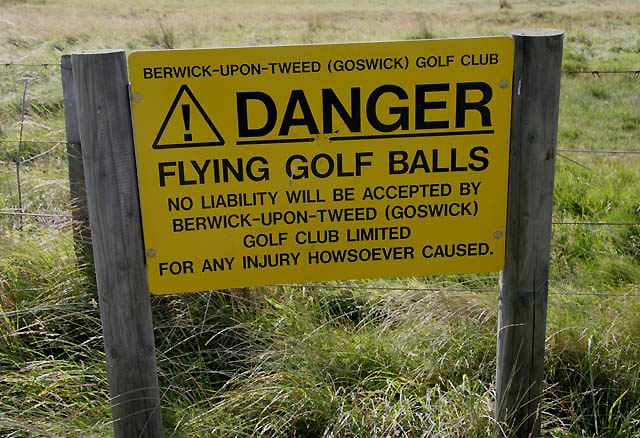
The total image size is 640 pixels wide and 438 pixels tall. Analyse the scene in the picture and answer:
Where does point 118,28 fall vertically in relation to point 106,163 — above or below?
above

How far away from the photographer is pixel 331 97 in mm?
2154

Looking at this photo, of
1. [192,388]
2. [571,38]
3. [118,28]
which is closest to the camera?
[192,388]

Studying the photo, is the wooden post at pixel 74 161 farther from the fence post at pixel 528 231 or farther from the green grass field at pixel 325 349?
the fence post at pixel 528 231

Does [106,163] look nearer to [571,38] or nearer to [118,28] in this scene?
[571,38]

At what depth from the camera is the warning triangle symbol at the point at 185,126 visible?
210 centimetres

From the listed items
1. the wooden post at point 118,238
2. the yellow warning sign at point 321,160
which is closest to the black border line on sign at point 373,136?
the yellow warning sign at point 321,160

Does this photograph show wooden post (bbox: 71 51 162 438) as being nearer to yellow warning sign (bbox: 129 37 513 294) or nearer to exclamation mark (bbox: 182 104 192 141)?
yellow warning sign (bbox: 129 37 513 294)

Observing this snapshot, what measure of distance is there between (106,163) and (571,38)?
12.8 metres

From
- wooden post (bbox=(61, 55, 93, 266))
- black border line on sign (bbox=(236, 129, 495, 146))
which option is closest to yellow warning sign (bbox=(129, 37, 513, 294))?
black border line on sign (bbox=(236, 129, 495, 146))

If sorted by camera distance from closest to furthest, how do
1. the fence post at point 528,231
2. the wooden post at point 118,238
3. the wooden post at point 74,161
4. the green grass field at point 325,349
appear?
1. the wooden post at point 118,238
2. the fence post at point 528,231
3. the green grass field at point 325,349
4. the wooden post at point 74,161

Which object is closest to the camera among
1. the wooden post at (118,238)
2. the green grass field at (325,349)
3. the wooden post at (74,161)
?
the wooden post at (118,238)

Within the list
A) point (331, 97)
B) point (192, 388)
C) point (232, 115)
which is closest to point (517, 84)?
point (331, 97)

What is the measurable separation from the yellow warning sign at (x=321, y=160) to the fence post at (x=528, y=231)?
50 mm

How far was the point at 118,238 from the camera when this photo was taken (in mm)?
2186
